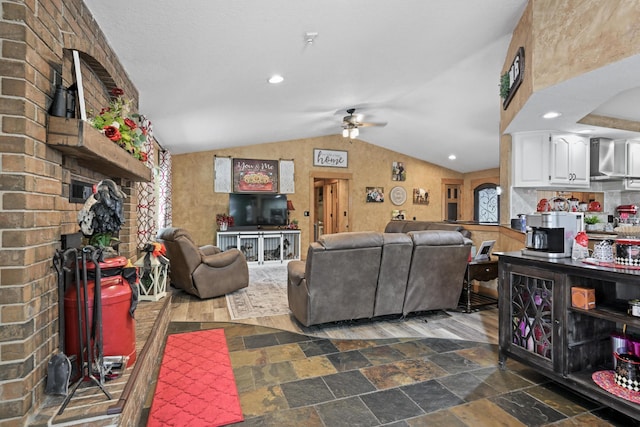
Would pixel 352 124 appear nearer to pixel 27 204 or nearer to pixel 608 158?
pixel 608 158

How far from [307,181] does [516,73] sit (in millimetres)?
5251

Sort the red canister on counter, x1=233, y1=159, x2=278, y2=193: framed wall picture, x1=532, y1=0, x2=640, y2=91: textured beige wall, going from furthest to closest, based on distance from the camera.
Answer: x1=233, y1=159, x2=278, y2=193: framed wall picture < x1=532, y1=0, x2=640, y2=91: textured beige wall < the red canister on counter

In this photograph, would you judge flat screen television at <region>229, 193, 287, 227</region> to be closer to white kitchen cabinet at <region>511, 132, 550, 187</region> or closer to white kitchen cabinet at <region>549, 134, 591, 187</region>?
white kitchen cabinet at <region>511, 132, 550, 187</region>

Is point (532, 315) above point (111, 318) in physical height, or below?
below

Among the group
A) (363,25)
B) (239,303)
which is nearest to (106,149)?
(363,25)

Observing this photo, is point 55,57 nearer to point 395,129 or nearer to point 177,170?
point 177,170

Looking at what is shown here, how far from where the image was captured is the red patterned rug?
6.36ft

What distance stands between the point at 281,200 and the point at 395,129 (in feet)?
9.74

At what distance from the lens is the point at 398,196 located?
8.86m


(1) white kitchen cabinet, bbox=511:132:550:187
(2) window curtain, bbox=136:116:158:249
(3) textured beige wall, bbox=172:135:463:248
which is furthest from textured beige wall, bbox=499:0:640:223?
(3) textured beige wall, bbox=172:135:463:248

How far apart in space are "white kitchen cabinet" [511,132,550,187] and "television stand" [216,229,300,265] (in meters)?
4.45

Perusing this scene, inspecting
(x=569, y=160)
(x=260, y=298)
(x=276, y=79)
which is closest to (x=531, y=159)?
(x=569, y=160)

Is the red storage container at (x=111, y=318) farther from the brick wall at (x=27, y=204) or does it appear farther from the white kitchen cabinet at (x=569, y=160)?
the white kitchen cabinet at (x=569, y=160)

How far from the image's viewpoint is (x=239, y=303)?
428 centimetres
